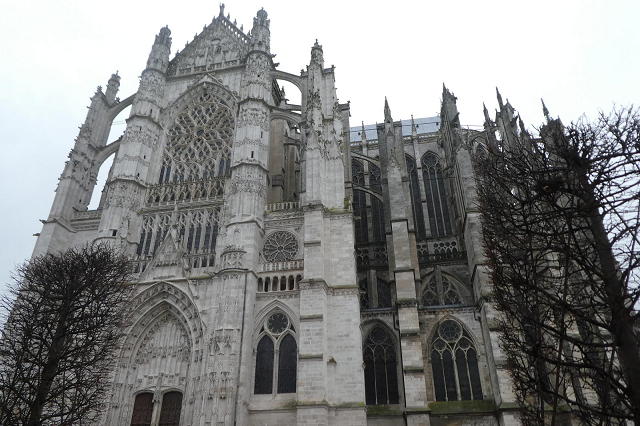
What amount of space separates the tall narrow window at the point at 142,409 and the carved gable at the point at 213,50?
18600 mm

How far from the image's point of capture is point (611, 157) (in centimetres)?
776

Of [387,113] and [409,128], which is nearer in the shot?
[387,113]

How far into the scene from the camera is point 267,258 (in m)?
20.5

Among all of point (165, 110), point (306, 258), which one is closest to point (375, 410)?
point (306, 258)

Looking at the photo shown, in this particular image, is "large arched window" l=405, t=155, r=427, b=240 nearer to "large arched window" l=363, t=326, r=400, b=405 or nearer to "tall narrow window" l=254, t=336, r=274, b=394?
"large arched window" l=363, t=326, r=400, b=405

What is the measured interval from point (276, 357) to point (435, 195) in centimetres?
1685

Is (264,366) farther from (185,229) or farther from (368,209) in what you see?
(368,209)

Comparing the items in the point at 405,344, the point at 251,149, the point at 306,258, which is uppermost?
the point at 251,149

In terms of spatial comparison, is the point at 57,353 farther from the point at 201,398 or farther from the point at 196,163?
the point at 196,163

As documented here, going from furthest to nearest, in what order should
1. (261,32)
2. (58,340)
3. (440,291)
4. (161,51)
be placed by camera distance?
(161,51) → (261,32) → (440,291) → (58,340)

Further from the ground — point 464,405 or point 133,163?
point 133,163

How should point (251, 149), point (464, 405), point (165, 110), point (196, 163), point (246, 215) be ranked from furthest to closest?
point (165, 110) < point (196, 163) < point (251, 149) < point (246, 215) < point (464, 405)

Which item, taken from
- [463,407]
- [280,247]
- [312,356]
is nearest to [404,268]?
[280,247]

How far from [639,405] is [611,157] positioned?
409 cm
